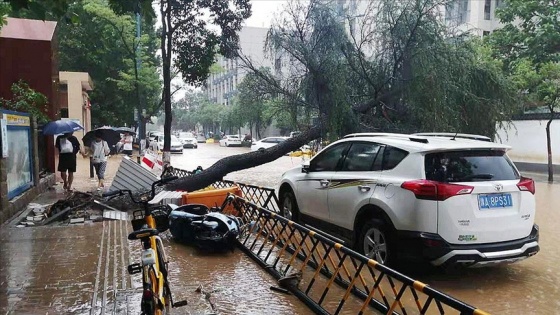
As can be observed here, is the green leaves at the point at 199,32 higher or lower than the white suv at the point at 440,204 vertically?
higher

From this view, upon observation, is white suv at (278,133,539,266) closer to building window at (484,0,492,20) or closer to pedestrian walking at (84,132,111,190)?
pedestrian walking at (84,132,111,190)

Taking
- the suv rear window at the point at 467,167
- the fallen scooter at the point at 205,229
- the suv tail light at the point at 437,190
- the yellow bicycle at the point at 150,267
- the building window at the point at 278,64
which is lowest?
the fallen scooter at the point at 205,229

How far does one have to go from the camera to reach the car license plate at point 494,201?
4723 millimetres

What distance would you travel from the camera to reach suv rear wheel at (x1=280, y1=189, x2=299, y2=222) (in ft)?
23.6

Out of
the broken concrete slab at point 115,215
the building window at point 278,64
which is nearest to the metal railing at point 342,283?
the broken concrete slab at point 115,215

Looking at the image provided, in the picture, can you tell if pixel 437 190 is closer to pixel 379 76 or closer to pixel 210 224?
pixel 210 224

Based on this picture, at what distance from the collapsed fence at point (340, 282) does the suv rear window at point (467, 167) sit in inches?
48.7

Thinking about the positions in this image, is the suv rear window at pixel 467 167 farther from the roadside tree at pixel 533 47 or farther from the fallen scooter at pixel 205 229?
the roadside tree at pixel 533 47

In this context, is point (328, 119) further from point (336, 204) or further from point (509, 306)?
point (509, 306)

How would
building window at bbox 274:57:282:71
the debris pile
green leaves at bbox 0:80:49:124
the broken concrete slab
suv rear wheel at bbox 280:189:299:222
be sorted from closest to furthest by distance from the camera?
1. suv rear wheel at bbox 280:189:299:222
2. the debris pile
3. the broken concrete slab
4. building window at bbox 274:57:282:71
5. green leaves at bbox 0:80:49:124

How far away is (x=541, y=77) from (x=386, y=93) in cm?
1068

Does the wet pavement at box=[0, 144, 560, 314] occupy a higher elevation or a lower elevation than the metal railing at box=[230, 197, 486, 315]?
lower

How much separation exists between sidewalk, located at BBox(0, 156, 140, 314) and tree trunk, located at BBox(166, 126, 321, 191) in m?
2.01

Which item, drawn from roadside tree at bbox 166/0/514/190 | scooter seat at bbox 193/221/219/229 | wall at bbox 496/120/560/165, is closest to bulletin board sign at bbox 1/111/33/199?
roadside tree at bbox 166/0/514/190
